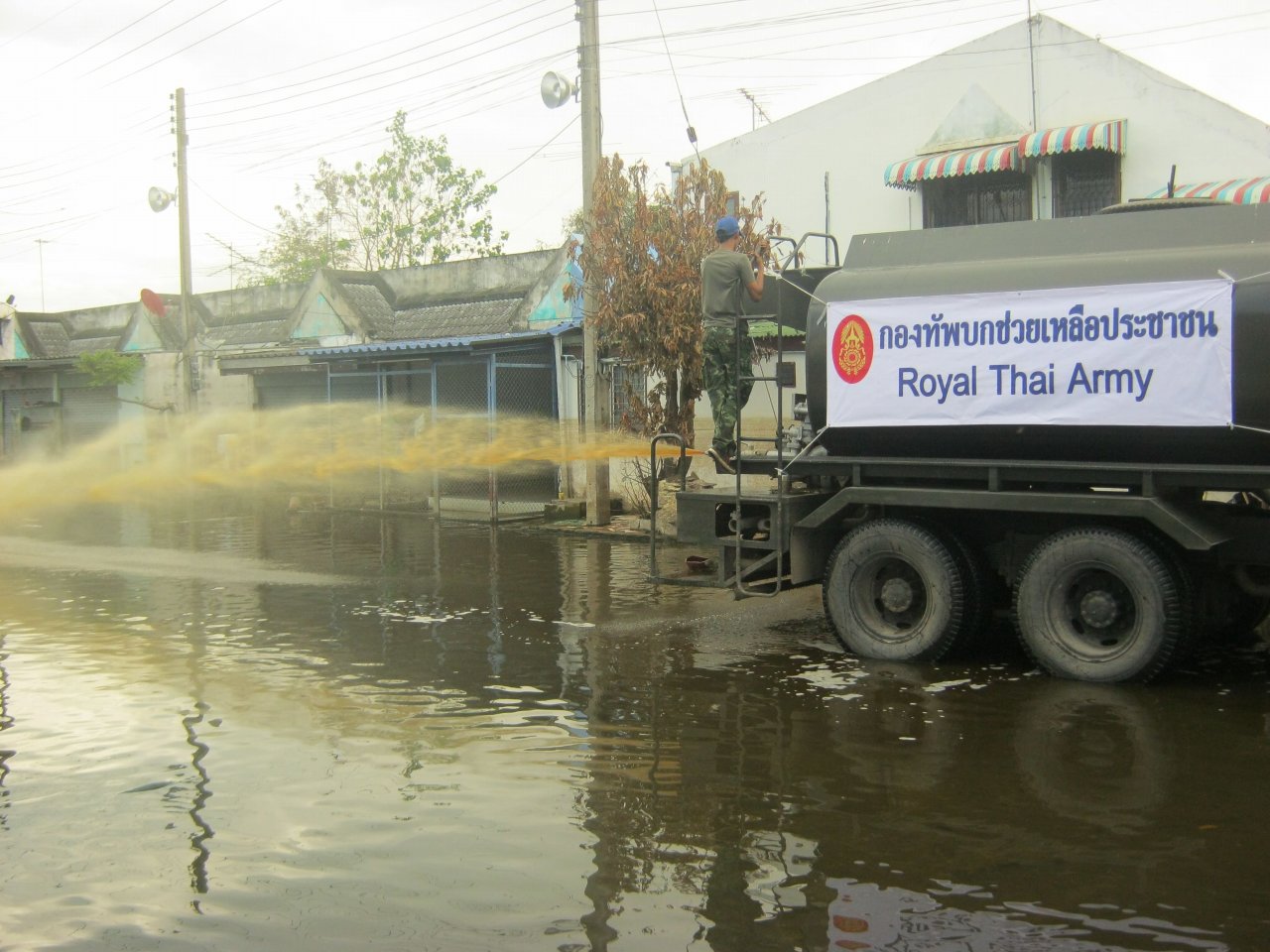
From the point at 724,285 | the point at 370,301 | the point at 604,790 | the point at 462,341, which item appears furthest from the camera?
the point at 370,301

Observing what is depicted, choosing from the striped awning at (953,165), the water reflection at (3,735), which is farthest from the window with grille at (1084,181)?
the water reflection at (3,735)

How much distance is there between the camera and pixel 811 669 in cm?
870

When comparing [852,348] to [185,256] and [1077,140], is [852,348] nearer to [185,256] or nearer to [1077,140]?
[1077,140]

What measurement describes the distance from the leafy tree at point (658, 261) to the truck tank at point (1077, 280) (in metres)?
6.83

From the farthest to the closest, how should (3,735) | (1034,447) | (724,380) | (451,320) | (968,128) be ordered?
(451,320), (968,128), (724,380), (1034,447), (3,735)

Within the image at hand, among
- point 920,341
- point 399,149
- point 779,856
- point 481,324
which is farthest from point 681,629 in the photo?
point 399,149

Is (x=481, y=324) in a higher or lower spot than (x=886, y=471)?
higher

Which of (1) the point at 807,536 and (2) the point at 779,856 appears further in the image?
(1) the point at 807,536

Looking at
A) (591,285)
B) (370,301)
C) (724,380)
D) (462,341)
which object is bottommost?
(724,380)

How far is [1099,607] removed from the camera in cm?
810

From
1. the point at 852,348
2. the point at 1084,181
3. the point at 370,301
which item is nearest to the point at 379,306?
the point at 370,301

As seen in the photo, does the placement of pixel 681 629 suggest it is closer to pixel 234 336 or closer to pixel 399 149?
pixel 234 336

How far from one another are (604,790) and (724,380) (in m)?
4.82

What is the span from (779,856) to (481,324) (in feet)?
66.8
